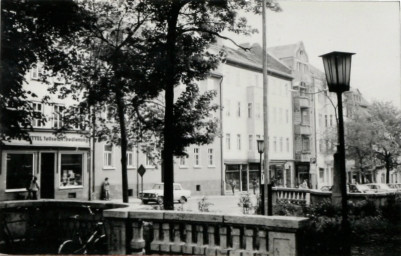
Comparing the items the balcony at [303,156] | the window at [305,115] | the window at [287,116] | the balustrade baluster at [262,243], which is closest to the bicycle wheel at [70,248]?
the balustrade baluster at [262,243]

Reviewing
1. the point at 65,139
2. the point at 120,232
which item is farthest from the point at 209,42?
the point at 120,232

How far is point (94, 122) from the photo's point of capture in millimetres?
12078

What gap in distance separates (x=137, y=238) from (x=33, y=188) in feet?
18.5

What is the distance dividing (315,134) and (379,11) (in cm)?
3435

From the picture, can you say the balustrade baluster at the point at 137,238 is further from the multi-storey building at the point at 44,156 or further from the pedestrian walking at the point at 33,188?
the pedestrian walking at the point at 33,188

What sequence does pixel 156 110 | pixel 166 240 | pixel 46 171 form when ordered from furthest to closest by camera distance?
pixel 46 171
pixel 156 110
pixel 166 240

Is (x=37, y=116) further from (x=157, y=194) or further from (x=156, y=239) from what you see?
(x=157, y=194)

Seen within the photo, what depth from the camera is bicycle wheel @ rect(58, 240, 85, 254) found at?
6.57 metres

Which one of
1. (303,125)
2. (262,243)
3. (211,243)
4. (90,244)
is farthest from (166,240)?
(303,125)

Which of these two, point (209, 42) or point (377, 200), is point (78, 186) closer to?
→ point (209, 42)

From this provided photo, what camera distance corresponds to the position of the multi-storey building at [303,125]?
119ft

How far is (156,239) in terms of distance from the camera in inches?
214

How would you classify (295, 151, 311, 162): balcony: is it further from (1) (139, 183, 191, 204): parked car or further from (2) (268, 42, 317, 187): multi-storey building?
(1) (139, 183, 191, 204): parked car

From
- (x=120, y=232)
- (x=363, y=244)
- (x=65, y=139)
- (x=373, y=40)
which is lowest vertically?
(x=363, y=244)
